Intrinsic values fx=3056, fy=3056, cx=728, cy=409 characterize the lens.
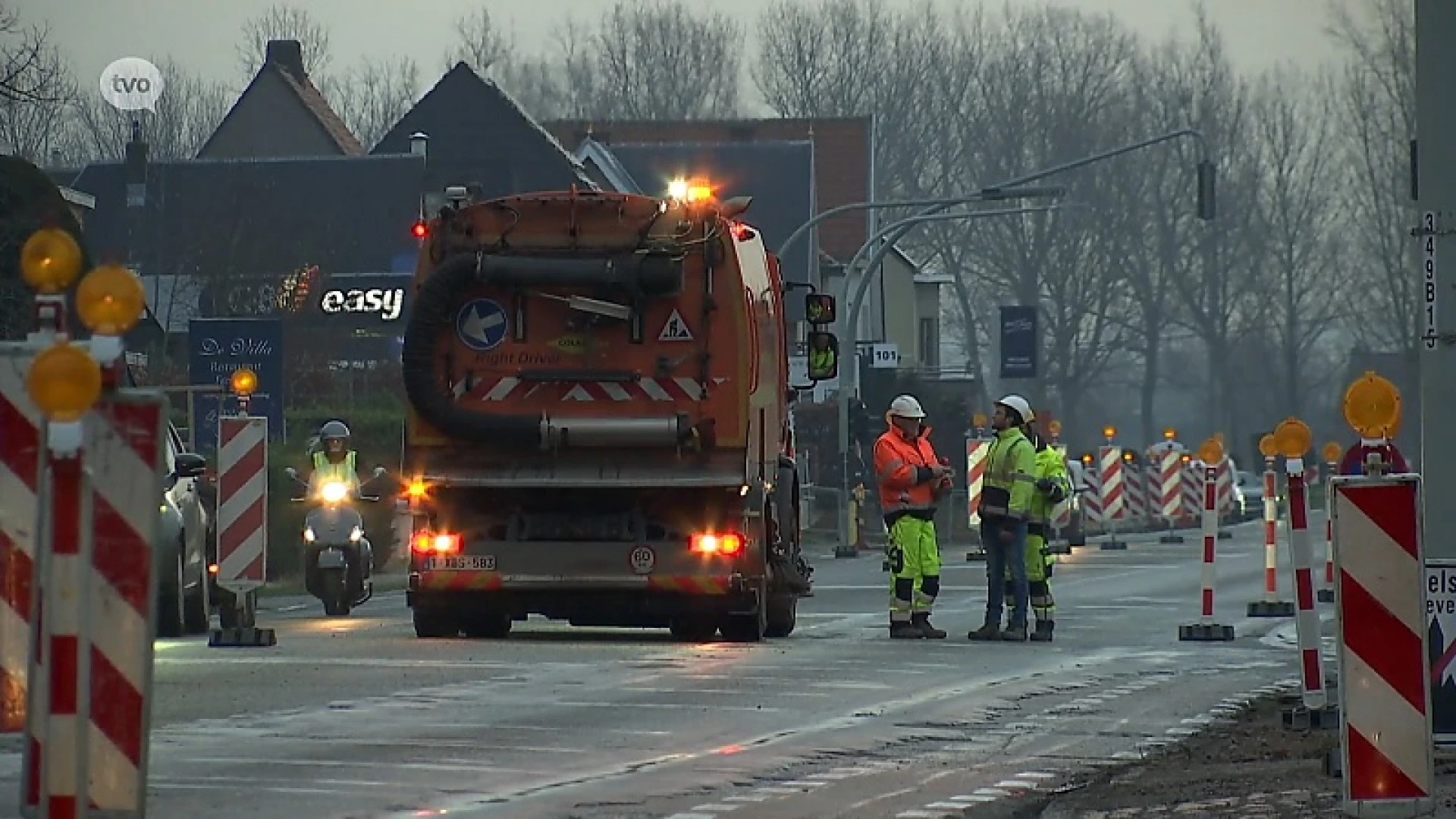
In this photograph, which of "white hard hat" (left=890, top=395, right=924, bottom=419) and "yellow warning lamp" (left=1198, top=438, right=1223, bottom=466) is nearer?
"white hard hat" (left=890, top=395, right=924, bottom=419)

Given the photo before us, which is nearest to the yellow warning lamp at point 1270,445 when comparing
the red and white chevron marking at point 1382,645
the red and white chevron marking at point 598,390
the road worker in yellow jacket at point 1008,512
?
the red and white chevron marking at point 1382,645

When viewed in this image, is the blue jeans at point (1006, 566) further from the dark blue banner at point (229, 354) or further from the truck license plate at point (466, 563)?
the dark blue banner at point (229, 354)

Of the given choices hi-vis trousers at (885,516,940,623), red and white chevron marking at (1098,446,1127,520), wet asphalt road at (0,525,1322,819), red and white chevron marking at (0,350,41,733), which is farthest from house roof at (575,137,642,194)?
red and white chevron marking at (0,350,41,733)

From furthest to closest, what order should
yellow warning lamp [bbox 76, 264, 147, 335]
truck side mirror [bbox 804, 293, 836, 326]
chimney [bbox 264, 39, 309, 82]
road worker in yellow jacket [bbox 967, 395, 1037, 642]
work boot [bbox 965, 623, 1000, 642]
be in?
chimney [bbox 264, 39, 309, 82], truck side mirror [bbox 804, 293, 836, 326], road worker in yellow jacket [bbox 967, 395, 1037, 642], work boot [bbox 965, 623, 1000, 642], yellow warning lamp [bbox 76, 264, 147, 335]

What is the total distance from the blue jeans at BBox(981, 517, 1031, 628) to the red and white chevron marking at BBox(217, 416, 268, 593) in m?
5.42

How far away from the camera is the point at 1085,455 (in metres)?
59.1

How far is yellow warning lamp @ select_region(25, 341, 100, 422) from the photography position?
706 centimetres

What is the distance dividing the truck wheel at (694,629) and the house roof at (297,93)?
60.0 m

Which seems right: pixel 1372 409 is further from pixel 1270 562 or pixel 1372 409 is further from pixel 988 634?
pixel 1270 562

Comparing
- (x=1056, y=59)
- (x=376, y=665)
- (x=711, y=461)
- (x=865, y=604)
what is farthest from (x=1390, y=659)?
(x=1056, y=59)

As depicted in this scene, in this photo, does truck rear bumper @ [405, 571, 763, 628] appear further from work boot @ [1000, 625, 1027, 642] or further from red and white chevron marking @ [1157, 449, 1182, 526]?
red and white chevron marking @ [1157, 449, 1182, 526]

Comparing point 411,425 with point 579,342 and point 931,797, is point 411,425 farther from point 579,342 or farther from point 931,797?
point 931,797

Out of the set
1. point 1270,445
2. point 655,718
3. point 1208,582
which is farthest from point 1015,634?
point 655,718

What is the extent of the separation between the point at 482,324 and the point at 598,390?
2.95ft
